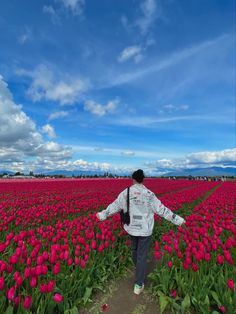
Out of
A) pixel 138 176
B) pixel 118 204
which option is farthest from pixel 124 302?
pixel 138 176

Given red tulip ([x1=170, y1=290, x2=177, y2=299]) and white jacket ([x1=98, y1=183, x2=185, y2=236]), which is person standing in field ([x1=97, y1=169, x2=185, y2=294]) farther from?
red tulip ([x1=170, y1=290, x2=177, y2=299])

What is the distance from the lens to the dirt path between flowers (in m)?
3.97

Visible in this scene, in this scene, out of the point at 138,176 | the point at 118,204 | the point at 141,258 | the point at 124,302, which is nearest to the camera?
the point at 124,302

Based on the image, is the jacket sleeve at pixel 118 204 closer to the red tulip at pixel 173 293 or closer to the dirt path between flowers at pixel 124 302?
the dirt path between flowers at pixel 124 302

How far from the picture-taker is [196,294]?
12.2 feet

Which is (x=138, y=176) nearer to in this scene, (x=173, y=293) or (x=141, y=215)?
(x=141, y=215)

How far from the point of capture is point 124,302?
4.23 m

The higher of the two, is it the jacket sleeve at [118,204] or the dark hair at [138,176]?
the dark hair at [138,176]

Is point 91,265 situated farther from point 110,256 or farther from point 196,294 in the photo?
point 196,294

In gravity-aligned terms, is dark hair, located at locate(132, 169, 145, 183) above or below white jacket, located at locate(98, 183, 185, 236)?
above

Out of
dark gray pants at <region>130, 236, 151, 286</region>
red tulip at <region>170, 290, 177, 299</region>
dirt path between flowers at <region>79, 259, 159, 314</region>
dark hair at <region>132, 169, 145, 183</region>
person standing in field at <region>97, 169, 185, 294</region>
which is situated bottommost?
dirt path between flowers at <region>79, 259, 159, 314</region>

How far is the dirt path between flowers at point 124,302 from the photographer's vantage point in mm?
3967

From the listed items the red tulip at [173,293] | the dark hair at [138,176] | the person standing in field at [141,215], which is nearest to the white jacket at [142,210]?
the person standing in field at [141,215]

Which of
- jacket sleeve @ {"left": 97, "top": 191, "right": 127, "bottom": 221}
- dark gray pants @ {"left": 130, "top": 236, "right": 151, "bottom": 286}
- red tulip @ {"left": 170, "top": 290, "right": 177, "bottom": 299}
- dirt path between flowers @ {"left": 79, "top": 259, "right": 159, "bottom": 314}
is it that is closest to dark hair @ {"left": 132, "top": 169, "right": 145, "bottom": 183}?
jacket sleeve @ {"left": 97, "top": 191, "right": 127, "bottom": 221}
